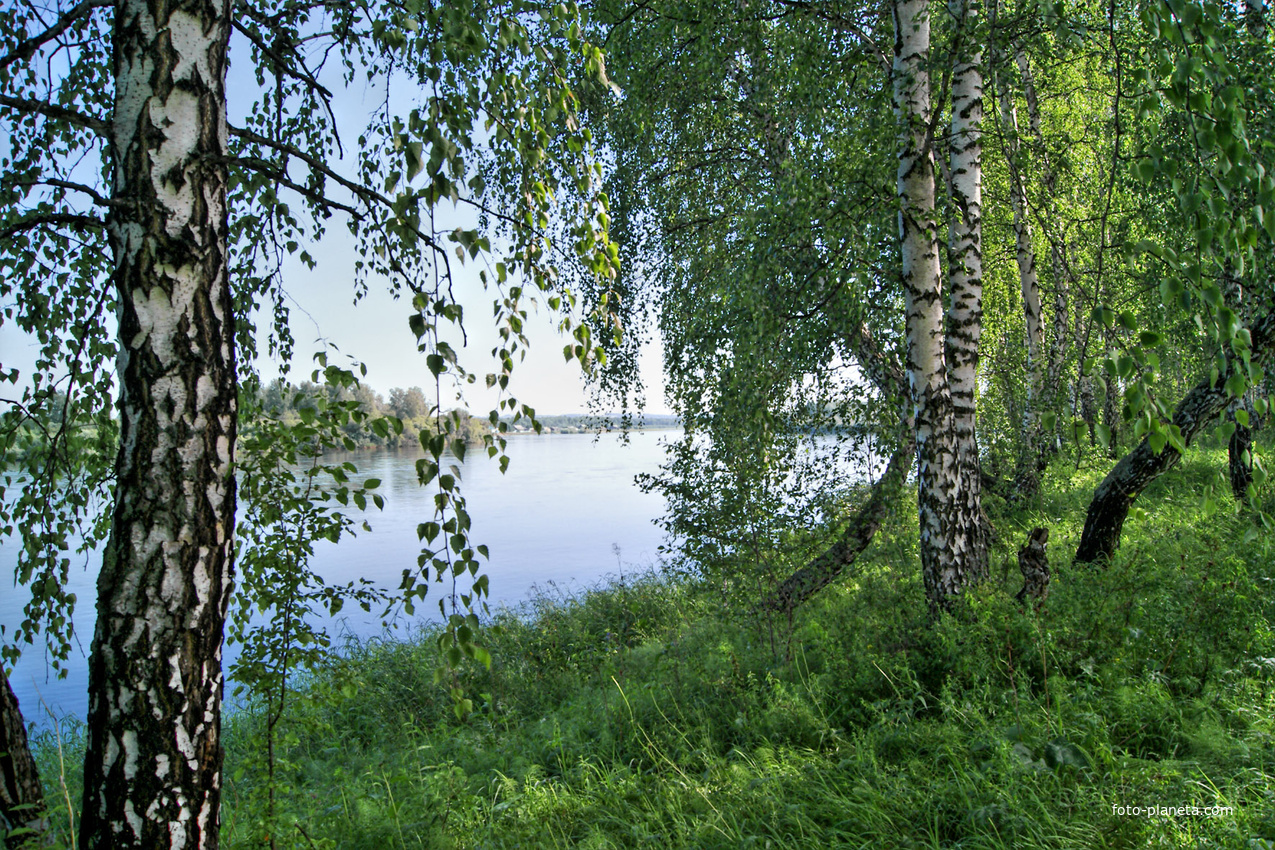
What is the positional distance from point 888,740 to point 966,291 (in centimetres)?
302

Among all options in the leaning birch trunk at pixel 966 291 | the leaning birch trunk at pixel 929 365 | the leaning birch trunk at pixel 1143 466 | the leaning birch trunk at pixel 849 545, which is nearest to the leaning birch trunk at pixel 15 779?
the leaning birch trunk at pixel 849 545

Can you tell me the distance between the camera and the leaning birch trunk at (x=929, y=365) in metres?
4.34

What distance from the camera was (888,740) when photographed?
3.20 m

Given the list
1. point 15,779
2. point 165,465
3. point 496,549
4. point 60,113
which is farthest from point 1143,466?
point 496,549

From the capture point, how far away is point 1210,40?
133 cm

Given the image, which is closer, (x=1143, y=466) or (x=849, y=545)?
(x=1143, y=466)

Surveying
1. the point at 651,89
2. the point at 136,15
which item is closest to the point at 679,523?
the point at 651,89

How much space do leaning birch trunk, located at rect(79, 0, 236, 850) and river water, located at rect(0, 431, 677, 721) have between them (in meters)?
0.81

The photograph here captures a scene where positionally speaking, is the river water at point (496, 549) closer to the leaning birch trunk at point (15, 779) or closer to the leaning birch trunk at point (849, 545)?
the leaning birch trunk at point (15, 779)

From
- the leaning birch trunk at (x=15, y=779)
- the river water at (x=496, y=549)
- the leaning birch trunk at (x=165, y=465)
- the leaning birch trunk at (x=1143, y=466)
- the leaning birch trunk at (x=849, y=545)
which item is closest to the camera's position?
the leaning birch trunk at (x=165, y=465)

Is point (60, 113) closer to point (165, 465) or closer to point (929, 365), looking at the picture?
point (165, 465)

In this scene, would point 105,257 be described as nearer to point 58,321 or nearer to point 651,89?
point 58,321

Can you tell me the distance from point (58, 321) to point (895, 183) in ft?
15.6

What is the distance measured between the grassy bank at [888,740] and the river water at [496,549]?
1684 millimetres
